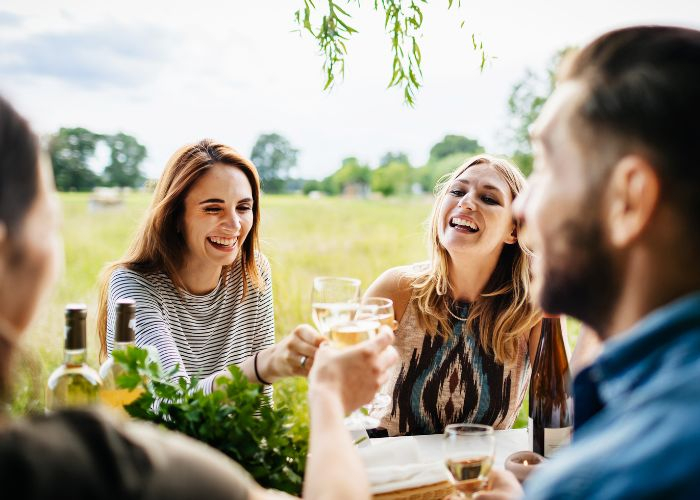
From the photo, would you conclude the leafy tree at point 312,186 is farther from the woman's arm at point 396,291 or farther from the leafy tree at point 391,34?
the leafy tree at point 391,34

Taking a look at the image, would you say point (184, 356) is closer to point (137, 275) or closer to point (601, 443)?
point (137, 275)

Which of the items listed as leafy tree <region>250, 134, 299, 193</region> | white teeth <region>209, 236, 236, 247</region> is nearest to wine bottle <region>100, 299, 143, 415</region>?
white teeth <region>209, 236, 236, 247</region>

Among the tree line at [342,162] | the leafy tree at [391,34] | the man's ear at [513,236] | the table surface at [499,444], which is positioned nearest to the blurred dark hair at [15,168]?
the table surface at [499,444]

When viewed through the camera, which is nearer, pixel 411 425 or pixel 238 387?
pixel 238 387

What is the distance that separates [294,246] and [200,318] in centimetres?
386

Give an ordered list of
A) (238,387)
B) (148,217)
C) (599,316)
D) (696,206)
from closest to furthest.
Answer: (696,206) < (599,316) < (238,387) < (148,217)

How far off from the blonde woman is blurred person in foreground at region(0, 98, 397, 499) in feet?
5.09

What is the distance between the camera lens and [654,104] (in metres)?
0.91

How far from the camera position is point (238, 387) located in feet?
4.48

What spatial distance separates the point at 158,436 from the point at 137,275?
169cm

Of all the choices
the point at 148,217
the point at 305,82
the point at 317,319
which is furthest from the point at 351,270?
the point at 317,319

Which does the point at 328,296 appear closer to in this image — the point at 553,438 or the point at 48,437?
the point at 553,438

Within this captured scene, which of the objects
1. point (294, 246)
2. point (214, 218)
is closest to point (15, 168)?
point (214, 218)

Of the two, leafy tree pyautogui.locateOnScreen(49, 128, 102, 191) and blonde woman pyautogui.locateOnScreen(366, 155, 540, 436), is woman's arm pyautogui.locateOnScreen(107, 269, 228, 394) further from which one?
leafy tree pyautogui.locateOnScreen(49, 128, 102, 191)
